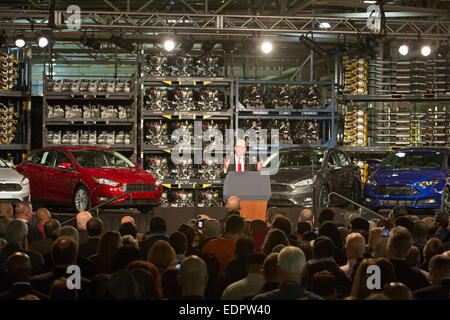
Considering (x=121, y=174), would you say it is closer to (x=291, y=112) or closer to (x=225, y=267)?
(x=291, y=112)

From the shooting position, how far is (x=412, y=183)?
1602 centimetres

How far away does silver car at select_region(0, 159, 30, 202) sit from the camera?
15.5m

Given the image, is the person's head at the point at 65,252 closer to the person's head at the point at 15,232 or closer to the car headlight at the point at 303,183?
the person's head at the point at 15,232

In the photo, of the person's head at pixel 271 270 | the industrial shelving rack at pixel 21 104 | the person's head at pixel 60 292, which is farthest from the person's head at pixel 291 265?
the industrial shelving rack at pixel 21 104

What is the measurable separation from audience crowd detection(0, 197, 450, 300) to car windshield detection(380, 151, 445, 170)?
28.1 feet

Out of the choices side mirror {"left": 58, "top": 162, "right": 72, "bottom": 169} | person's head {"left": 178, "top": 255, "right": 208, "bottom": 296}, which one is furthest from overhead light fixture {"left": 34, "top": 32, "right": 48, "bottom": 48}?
person's head {"left": 178, "top": 255, "right": 208, "bottom": 296}

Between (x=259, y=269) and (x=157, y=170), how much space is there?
13.4 meters

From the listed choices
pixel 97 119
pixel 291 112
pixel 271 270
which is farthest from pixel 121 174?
pixel 271 270

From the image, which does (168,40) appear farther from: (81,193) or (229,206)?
(229,206)

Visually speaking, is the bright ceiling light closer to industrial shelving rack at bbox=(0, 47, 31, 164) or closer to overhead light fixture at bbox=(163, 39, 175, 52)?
overhead light fixture at bbox=(163, 39, 175, 52)

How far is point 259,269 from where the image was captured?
6.00 metres

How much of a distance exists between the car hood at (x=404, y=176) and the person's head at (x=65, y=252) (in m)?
11.6

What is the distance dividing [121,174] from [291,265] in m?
11.2
